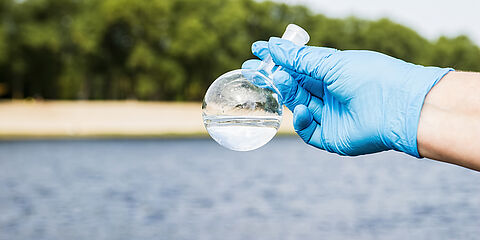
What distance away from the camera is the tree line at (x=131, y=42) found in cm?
5272

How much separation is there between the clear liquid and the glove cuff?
2.48 feet

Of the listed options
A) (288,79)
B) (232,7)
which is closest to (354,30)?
(232,7)

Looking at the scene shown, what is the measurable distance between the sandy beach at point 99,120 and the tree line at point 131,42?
17.7 ft

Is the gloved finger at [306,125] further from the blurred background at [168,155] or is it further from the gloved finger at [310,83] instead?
the blurred background at [168,155]

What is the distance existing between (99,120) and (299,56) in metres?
41.2

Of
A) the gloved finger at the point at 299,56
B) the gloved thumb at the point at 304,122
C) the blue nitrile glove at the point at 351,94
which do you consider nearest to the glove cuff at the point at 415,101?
the blue nitrile glove at the point at 351,94

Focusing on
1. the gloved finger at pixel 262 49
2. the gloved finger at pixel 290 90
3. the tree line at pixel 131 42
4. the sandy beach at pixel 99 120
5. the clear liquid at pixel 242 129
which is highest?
the gloved finger at pixel 262 49

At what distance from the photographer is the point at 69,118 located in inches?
1700

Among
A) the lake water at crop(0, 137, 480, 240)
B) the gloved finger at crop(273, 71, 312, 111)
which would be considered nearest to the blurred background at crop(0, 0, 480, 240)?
the lake water at crop(0, 137, 480, 240)

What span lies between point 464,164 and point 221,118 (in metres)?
1.21

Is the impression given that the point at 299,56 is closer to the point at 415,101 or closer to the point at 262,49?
the point at 262,49

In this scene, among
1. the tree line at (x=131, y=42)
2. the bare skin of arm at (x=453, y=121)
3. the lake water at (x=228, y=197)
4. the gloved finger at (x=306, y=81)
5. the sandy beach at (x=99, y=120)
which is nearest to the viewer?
the bare skin of arm at (x=453, y=121)

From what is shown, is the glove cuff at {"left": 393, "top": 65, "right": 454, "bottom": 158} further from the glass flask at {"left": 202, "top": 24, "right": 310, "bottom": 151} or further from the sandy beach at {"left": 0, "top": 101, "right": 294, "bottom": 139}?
the sandy beach at {"left": 0, "top": 101, "right": 294, "bottom": 139}

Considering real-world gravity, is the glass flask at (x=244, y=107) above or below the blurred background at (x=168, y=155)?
above
